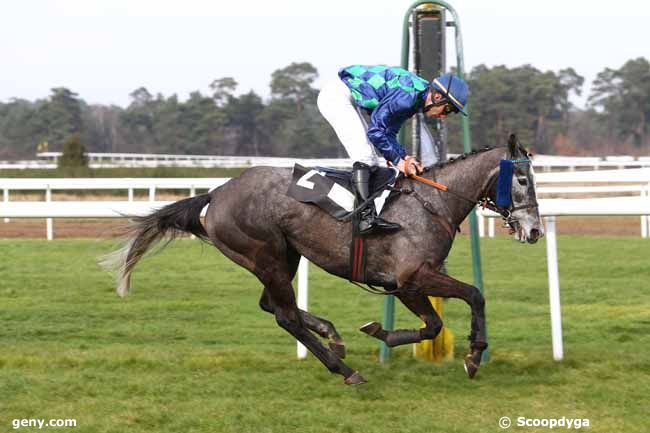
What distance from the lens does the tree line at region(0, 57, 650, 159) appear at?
159 ft

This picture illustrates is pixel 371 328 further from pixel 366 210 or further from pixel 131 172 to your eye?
pixel 131 172

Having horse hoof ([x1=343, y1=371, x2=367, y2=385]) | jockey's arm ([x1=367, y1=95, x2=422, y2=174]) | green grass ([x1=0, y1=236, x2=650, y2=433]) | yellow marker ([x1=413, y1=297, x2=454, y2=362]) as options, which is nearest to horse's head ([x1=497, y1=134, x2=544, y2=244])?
jockey's arm ([x1=367, y1=95, x2=422, y2=174])

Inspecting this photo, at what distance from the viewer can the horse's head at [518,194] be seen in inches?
182

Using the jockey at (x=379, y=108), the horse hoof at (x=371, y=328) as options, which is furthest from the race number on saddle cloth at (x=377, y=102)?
the horse hoof at (x=371, y=328)

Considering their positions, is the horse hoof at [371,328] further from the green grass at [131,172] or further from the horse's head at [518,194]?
the green grass at [131,172]

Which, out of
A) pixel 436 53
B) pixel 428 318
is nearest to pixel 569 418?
pixel 428 318

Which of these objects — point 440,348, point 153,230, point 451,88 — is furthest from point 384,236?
point 153,230

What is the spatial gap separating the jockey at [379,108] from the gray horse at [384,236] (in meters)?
0.14

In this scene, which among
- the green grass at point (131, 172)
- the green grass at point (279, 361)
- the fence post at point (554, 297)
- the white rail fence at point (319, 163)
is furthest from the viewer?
the green grass at point (131, 172)

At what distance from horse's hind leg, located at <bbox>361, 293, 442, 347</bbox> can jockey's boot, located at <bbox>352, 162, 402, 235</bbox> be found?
36 cm

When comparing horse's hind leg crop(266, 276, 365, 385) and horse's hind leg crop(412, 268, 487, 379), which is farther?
horse's hind leg crop(266, 276, 365, 385)

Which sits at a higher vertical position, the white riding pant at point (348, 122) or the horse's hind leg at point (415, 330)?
the white riding pant at point (348, 122)

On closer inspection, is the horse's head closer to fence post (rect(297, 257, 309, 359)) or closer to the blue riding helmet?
the blue riding helmet

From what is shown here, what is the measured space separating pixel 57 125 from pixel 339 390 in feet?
214
